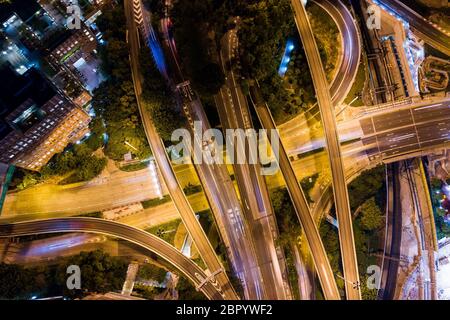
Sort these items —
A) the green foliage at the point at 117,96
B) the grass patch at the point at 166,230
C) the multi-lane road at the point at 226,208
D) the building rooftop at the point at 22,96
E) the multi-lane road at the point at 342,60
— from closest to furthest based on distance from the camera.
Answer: the building rooftop at the point at 22,96, the multi-lane road at the point at 226,208, the green foliage at the point at 117,96, the grass patch at the point at 166,230, the multi-lane road at the point at 342,60

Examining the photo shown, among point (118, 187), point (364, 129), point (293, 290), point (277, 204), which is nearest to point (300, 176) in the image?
point (277, 204)

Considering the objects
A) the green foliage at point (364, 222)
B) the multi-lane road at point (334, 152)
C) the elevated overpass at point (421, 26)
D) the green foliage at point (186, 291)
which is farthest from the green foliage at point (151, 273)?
the elevated overpass at point (421, 26)

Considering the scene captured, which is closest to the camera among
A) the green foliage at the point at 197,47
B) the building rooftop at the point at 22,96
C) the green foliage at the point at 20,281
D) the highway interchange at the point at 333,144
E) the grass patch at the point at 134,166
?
the building rooftop at the point at 22,96

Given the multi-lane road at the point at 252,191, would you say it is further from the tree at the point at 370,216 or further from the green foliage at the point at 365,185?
the tree at the point at 370,216

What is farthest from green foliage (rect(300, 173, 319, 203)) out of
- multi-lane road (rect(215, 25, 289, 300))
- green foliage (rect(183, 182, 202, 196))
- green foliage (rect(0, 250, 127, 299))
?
green foliage (rect(0, 250, 127, 299))

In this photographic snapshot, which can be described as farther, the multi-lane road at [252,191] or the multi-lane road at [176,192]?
the multi-lane road at [252,191]

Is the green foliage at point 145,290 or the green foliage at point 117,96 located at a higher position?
the green foliage at point 117,96

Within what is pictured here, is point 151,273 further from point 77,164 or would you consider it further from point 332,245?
point 332,245

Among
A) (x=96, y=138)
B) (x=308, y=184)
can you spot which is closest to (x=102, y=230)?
(x=96, y=138)
